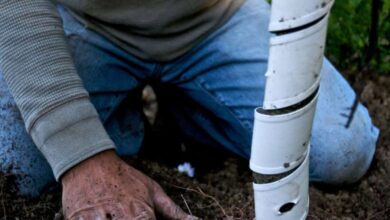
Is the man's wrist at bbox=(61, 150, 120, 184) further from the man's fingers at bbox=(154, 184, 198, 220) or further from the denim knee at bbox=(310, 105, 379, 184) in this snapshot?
the denim knee at bbox=(310, 105, 379, 184)

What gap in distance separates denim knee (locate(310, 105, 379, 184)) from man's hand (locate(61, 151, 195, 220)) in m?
0.55

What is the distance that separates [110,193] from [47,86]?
0.29 meters

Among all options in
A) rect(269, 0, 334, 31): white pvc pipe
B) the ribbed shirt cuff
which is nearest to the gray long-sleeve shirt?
the ribbed shirt cuff

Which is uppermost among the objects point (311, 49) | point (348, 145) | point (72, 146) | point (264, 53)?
point (311, 49)

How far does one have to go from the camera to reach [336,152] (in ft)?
6.56

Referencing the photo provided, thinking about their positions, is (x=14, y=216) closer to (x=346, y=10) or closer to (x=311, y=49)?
(x=311, y=49)

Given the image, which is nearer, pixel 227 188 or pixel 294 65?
pixel 294 65

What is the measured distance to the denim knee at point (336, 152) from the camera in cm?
200

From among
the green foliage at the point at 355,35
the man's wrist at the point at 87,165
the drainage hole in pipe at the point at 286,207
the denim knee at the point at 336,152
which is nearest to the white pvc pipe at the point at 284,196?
the drainage hole in pipe at the point at 286,207

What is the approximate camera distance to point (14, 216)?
174 cm

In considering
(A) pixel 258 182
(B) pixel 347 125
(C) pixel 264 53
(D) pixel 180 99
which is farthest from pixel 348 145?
(A) pixel 258 182

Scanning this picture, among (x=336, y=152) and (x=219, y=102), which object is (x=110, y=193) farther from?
(x=336, y=152)

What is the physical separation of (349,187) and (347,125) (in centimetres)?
18

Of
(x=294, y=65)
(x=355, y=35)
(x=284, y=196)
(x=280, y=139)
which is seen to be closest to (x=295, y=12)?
(x=294, y=65)
